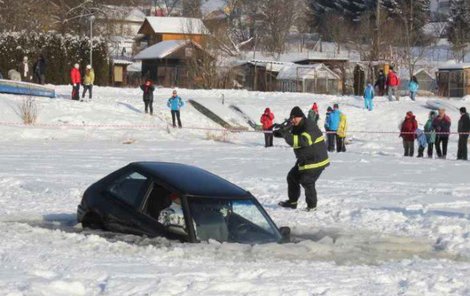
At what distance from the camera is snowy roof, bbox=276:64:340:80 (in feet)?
195

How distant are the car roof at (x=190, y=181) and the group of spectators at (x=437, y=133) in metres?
15.5

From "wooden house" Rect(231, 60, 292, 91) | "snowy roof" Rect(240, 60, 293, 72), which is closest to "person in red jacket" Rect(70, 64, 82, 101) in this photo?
"wooden house" Rect(231, 60, 292, 91)

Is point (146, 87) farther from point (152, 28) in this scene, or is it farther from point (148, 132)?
point (152, 28)

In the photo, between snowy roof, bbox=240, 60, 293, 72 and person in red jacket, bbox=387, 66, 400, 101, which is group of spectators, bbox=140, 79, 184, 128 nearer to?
person in red jacket, bbox=387, 66, 400, 101

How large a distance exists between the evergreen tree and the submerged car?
73.2m

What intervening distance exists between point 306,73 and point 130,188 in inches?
1993

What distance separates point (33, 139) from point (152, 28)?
56.1m

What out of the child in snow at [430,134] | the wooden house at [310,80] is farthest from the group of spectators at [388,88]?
the child in snow at [430,134]

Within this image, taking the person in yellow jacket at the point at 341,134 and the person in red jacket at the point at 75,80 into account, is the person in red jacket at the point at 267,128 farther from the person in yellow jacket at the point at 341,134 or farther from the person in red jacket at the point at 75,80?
the person in red jacket at the point at 75,80

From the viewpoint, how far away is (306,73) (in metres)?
59.9

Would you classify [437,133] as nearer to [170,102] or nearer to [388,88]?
[170,102]

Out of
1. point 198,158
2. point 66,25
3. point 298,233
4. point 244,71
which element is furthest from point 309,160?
point 66,25

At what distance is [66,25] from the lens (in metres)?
65.3

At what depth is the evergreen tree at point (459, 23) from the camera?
273ft
